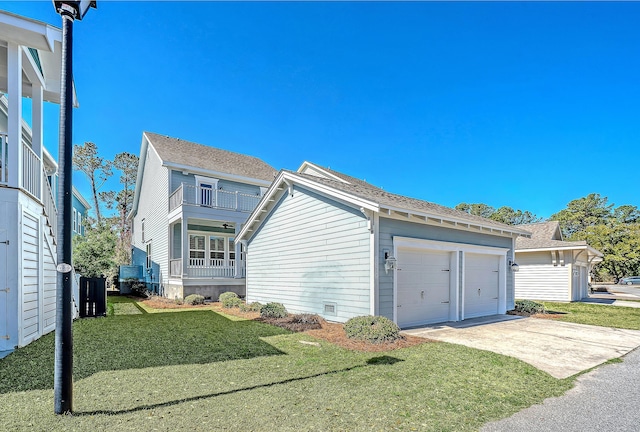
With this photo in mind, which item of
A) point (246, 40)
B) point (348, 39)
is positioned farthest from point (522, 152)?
point (246, 40)

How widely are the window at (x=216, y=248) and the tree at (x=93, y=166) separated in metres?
19.5

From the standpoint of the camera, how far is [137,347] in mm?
6449

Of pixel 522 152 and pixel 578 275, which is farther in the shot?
pixel 522 152

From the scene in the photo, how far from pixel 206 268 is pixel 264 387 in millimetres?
12684

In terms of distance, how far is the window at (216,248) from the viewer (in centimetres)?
1772

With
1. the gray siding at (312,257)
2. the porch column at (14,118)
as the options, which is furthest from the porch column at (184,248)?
the porch column at (14,118)

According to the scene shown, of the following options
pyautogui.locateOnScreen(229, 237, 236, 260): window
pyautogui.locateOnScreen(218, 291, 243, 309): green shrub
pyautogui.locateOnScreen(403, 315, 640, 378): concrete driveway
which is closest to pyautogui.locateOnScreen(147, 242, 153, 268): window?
pyautogui.locateOnScreen(229, 237, 236, 260): window

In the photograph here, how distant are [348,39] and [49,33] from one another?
12.3 m

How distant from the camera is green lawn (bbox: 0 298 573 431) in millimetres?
A: 3316

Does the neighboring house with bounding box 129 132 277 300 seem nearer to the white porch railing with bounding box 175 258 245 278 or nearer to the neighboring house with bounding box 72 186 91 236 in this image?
the white porch railing with bounding box 175 258 245 278

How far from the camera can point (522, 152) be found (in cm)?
2706

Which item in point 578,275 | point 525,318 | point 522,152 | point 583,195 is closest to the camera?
point 525,318

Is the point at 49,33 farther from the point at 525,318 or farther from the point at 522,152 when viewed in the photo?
the point at 522,152

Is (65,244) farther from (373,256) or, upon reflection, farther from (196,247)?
(196,247)
